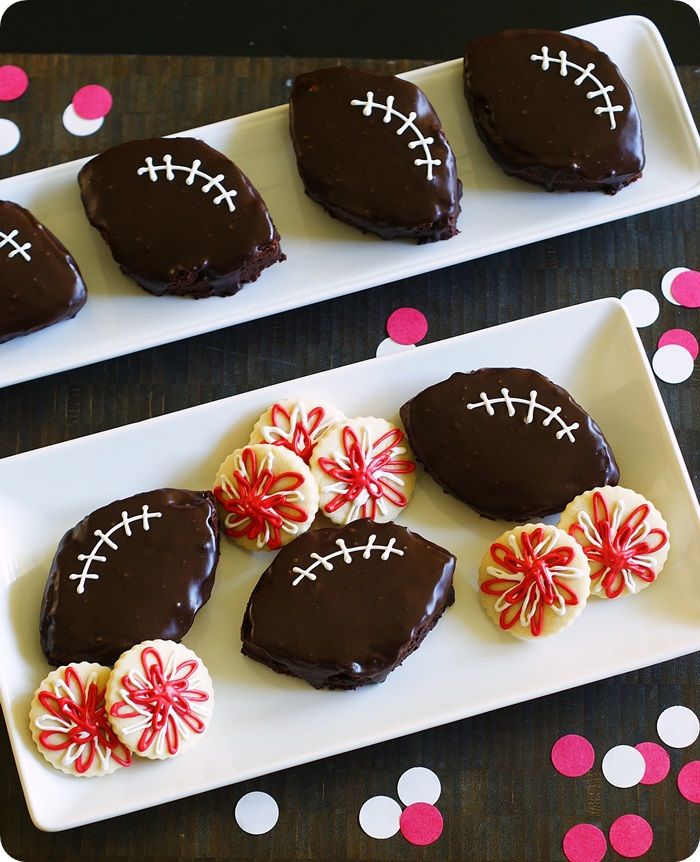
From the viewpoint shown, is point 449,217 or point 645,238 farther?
point 645,238

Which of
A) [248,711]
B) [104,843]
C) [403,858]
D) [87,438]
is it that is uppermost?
[87,438]

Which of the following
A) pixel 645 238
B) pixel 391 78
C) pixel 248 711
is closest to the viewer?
pixel 248 711

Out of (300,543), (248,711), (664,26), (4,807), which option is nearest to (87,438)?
Answer: (300,543)

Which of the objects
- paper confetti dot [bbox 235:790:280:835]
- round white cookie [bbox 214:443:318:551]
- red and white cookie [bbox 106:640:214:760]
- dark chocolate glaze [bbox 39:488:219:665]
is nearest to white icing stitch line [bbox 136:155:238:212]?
round white cookie [bbox 214:443:318:551]

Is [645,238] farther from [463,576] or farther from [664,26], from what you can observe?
[463,576]

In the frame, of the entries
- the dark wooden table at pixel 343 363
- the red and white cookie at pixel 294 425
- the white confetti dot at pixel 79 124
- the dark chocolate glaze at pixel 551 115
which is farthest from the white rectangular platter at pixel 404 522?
the white confetti dot at pixel 79 124

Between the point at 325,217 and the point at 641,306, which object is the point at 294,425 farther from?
the point at 641,306

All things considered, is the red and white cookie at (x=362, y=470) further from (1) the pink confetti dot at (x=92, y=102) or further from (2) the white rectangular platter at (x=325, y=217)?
(1) the pink confetti dot at (x=92, y=102)
